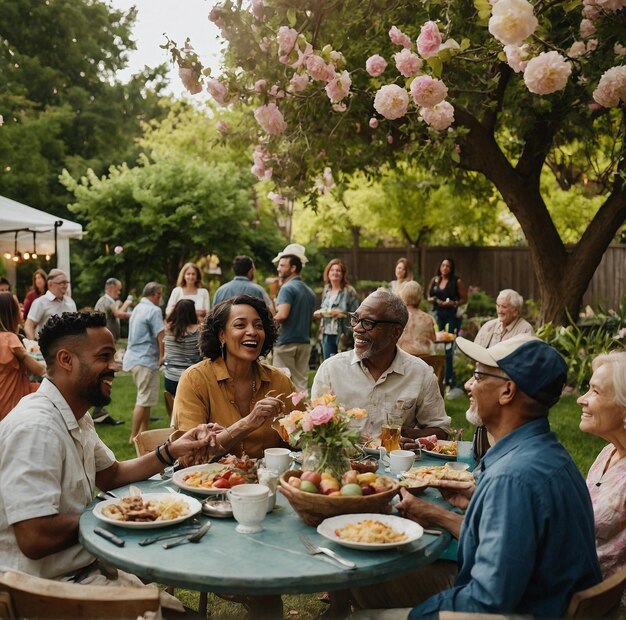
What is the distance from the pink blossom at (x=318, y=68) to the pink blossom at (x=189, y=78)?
2.58 ft

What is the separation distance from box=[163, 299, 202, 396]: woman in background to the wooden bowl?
495 centimetres

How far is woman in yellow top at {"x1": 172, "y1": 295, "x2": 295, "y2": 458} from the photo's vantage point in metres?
3.99

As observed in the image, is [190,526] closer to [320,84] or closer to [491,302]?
[320,84]

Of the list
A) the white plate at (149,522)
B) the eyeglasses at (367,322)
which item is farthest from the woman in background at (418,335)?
the white plate at (149,522)

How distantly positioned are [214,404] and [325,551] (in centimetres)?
165

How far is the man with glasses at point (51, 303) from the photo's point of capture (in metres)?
9.62

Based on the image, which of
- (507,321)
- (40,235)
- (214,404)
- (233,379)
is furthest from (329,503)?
(40,235)

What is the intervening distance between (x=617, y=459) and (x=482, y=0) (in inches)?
95.5

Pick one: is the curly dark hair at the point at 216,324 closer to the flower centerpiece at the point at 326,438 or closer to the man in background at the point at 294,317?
the flower centerpiece at the point at 326,438

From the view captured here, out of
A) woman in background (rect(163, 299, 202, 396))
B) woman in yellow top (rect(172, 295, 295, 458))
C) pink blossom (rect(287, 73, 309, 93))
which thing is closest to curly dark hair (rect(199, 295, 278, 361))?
woman in yellow top (rect(172, 295, 295, 458))

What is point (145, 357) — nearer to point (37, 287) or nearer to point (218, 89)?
point (218, 89)

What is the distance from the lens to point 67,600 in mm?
2115

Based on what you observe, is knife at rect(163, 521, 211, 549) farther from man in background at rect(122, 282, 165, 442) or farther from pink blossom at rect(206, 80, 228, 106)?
man in background at rect(122, 282, 165, 442)

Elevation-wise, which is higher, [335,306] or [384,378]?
[335,306]
